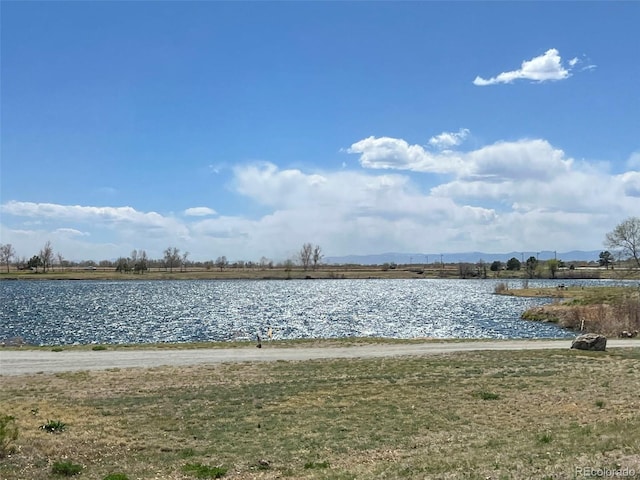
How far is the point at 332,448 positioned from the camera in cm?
1250

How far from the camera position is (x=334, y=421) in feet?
48.8

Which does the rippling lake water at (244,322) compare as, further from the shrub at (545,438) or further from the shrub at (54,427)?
the shrub at (545,438)

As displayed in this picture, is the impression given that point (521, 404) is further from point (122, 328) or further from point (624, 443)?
point (122, 328)

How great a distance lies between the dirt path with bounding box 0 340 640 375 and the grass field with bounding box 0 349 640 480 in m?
2.32

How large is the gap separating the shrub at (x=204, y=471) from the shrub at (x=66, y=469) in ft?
6.69

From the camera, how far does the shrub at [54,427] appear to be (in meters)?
13.8

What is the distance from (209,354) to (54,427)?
1435 centimetres

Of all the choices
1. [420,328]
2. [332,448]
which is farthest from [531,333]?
[332,448]

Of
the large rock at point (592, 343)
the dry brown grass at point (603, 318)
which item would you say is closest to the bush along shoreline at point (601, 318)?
the dry brown grass at point (603, 318)

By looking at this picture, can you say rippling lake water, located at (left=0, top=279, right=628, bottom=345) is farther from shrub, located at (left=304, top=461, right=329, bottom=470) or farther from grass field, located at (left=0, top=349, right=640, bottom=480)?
shrub, located at (left=304, top=461, right=329, bottom=470)

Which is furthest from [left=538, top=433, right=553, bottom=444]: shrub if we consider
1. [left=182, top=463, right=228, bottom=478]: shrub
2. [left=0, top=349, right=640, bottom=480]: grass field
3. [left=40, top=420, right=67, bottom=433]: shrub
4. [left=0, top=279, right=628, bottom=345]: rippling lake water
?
[left=0, top=279, right=628, bottom=345]: rippling lake water

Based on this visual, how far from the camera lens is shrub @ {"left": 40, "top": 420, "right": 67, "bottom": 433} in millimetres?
13766

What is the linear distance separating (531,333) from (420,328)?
1016 centimetres

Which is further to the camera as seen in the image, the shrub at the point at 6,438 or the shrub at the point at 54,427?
the shrub at the point at 54,427
